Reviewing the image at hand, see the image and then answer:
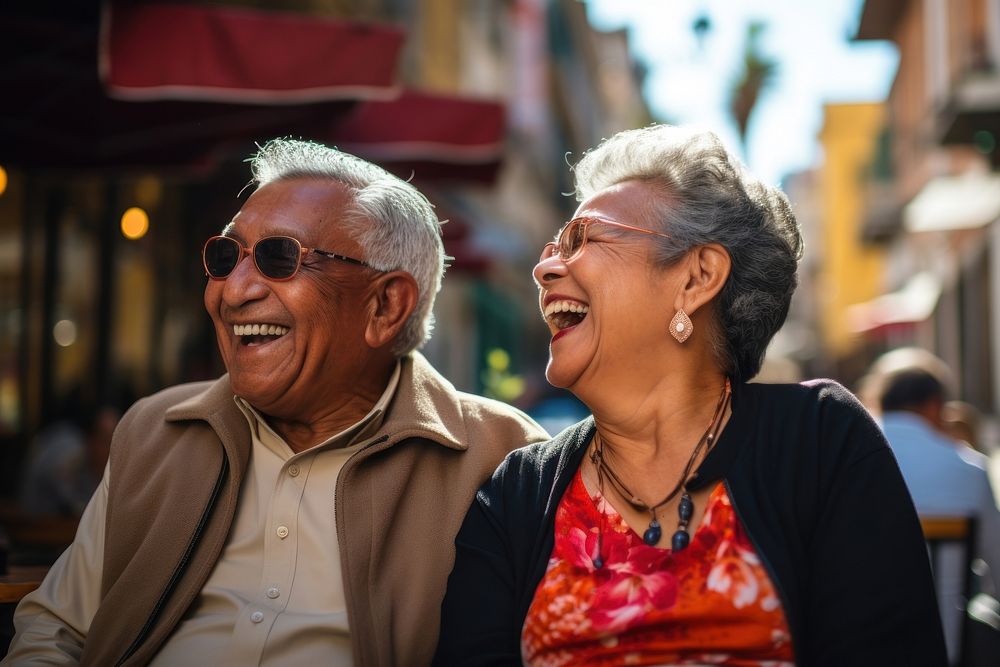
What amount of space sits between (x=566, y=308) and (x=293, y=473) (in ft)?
2.68

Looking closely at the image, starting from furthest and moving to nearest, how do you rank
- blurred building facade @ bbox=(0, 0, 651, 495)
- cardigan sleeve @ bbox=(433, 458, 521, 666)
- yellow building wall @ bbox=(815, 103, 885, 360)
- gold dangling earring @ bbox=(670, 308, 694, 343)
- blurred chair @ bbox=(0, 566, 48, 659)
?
yellow building wall @ bbox=(815, 103, 885, 360) < blurred building facade @ bbox=(0, 0, 651, 495) < blurred chair @ bbox=(0, 566, 48, 659) < gold dangling earring @ bbox=(670, 308, 694, 343) < cardigan sleeve @ bbox=(433, 458, 521, 666)

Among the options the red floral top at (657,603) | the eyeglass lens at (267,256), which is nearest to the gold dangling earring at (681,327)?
the red floral top at (657,603)

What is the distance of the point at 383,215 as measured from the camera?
3125 mm

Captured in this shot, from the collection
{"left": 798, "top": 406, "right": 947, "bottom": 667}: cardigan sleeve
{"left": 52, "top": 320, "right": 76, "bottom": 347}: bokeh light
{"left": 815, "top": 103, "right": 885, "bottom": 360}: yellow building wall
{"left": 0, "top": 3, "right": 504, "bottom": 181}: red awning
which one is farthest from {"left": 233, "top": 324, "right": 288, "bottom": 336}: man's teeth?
{"left": 815, "top": 103, "right": 885, "bottom": 360}: yellow building wall

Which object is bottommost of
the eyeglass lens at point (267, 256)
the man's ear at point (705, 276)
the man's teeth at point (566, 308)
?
the man's teeth at point (566, 308)

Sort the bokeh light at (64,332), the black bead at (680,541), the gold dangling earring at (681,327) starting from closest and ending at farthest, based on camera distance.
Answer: the black bead at (680,541), the gold dangling earring at (681,327), the bokeh light at (64,332)

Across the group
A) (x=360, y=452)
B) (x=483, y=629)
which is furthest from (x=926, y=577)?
(x=360, y=452)

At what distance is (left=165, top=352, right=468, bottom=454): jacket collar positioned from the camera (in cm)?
291

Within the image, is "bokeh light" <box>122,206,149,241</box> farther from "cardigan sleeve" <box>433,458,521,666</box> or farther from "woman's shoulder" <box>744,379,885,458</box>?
"woman's shoulder" <box>744,379,885,458</box>

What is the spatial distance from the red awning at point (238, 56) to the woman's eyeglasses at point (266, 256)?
1905 mm

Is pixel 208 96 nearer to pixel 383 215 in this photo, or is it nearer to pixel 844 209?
pixel 383 215

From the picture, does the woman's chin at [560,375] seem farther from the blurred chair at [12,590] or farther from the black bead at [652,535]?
the blurred chair at [12,590]

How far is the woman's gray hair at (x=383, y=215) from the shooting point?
309 cm

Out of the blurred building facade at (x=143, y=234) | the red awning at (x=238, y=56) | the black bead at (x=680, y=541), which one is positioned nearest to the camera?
the black bead at (x=680, y=541)
